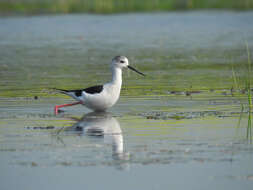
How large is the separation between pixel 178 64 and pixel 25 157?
10.5 meters

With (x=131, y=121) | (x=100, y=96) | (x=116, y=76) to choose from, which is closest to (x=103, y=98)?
(x=100, y=96)

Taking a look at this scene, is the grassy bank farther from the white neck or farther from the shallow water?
the white neck

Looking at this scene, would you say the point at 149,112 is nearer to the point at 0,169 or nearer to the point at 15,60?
the point at 0,169

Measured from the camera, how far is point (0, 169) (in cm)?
757

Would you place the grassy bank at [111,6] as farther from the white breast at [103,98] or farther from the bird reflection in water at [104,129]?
the bird reflection in water at [104,129]

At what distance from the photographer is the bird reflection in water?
813cm

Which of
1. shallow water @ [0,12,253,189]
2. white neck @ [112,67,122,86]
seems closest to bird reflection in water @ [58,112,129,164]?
shallow water @ [0,12,253,189]

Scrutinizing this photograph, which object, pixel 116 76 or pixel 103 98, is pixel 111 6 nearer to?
pixel 116 76

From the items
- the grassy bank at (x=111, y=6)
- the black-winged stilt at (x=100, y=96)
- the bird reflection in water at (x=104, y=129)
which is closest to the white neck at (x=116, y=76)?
the black-winged stilt at (x=100, y=96)

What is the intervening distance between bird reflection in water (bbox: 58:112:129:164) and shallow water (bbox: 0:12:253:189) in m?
0.02

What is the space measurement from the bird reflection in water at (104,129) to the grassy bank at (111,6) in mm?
26309

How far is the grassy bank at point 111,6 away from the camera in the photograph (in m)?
37.9

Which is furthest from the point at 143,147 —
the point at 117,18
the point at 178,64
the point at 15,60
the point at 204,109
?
the point at 117,18

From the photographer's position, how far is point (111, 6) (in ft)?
131
